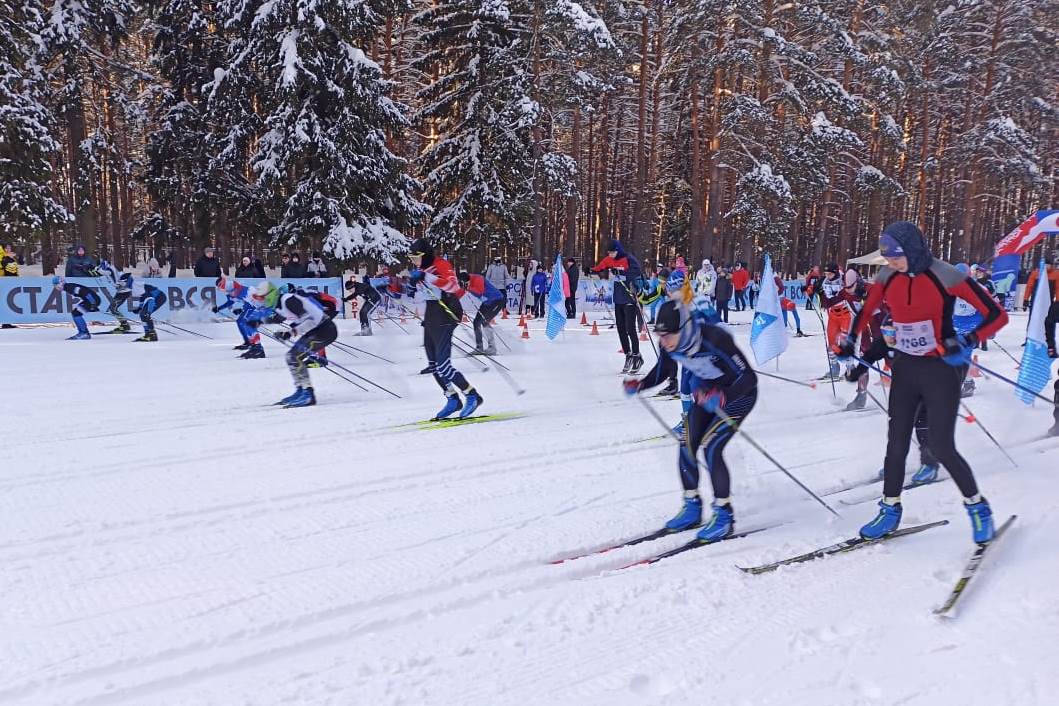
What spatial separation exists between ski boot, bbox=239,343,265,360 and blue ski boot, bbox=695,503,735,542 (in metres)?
9.56

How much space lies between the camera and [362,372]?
435 inches

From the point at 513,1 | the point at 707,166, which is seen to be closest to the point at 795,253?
the point at 707,166

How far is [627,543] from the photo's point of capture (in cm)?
452

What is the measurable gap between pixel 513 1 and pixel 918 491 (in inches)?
818

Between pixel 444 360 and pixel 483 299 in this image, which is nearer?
pixel 444 360

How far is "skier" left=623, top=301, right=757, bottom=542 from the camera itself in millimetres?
4344

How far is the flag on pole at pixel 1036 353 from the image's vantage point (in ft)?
27.2

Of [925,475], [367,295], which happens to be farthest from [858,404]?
[367,295]

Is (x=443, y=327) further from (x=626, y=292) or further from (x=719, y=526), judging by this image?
(x=719, y=526)

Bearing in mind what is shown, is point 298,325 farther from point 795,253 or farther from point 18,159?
point 795,253

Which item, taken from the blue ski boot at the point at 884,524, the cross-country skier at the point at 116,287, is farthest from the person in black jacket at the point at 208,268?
the blue ski boot at the point at 884,524

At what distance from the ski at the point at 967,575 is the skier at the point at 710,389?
49.5 inches

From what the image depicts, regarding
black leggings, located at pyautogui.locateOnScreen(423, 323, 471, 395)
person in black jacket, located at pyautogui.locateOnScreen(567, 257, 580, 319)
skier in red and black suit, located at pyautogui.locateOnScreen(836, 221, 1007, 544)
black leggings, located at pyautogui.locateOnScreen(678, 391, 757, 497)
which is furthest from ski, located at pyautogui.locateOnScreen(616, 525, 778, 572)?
person in black jacket, located at pyautogui.locateOnScreen(567, 257, 580, 319)

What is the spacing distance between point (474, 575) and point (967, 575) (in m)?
2.66
